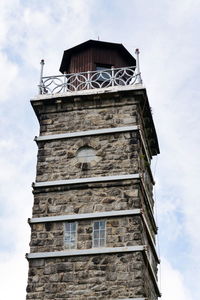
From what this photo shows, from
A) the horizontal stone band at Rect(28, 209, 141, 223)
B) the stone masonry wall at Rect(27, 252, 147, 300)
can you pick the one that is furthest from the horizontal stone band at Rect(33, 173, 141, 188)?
the stone masonry wall at Rect(27, 252, 147, 300)

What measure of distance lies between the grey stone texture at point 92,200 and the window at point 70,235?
0.35 ft

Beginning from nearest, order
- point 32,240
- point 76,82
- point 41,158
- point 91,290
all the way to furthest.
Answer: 1. point 91,290
2. point 32,240
3. point 41,158
4. point 76,82

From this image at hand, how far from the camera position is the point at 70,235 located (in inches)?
635

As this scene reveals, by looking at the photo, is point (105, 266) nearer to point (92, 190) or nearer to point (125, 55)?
point (92, 190)

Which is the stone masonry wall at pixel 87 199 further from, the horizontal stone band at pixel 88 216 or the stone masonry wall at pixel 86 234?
the stone masonry wall at pixel 86 234

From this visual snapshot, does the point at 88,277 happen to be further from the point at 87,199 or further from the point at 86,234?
the point at 87,199

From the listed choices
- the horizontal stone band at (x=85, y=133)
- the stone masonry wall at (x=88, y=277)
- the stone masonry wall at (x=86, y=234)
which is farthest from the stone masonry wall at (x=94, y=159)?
the stone masonry wall at (x=88, y=277)

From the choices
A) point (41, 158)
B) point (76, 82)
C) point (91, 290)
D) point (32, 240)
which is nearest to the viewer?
point (91, 290)

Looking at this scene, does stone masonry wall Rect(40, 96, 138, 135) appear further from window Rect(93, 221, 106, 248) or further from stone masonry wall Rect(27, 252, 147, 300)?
stone masonry wall Rect(27, 252, 147, 300)

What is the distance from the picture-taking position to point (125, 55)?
19.7 meters

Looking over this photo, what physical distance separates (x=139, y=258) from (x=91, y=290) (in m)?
1.42

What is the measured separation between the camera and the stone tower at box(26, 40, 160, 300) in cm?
1548

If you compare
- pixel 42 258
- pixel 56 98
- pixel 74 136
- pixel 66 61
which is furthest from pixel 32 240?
pixel 66 61

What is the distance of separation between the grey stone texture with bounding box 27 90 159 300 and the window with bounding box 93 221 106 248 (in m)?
0.11
